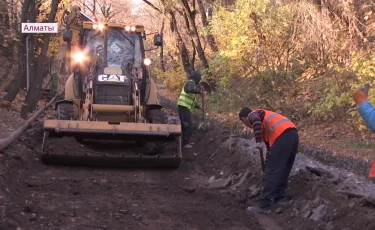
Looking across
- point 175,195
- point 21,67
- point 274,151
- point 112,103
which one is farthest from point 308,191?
point 21,67

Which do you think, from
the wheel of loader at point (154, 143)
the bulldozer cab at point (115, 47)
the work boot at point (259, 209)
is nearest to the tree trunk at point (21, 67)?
the bulldozer cab at point (115, 47)

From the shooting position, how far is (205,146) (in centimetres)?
1373

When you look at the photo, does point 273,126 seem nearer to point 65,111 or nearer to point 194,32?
point 65,111

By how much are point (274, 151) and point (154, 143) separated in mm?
3885

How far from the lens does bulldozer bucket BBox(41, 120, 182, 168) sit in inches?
412

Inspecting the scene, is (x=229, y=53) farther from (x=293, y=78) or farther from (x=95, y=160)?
(x=95, y=160)

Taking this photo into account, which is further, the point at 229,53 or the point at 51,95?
the point at 51,95

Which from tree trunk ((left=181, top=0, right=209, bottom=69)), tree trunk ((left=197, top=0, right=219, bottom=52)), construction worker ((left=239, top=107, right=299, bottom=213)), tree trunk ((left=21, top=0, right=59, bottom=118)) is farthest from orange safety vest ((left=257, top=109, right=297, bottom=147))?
tree trunk ((left=181, top=0, right=209, bottom=69))

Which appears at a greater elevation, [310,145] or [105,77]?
[105,77]

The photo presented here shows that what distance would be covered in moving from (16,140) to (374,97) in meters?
7.35

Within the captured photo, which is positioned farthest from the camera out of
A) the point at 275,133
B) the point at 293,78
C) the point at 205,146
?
the point at 293,78

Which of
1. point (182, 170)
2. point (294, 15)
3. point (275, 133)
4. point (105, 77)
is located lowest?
point (182, 170)

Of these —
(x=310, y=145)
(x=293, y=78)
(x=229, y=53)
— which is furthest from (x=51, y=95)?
(x=310, y=145)

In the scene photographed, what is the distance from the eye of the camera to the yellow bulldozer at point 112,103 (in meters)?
10.5
